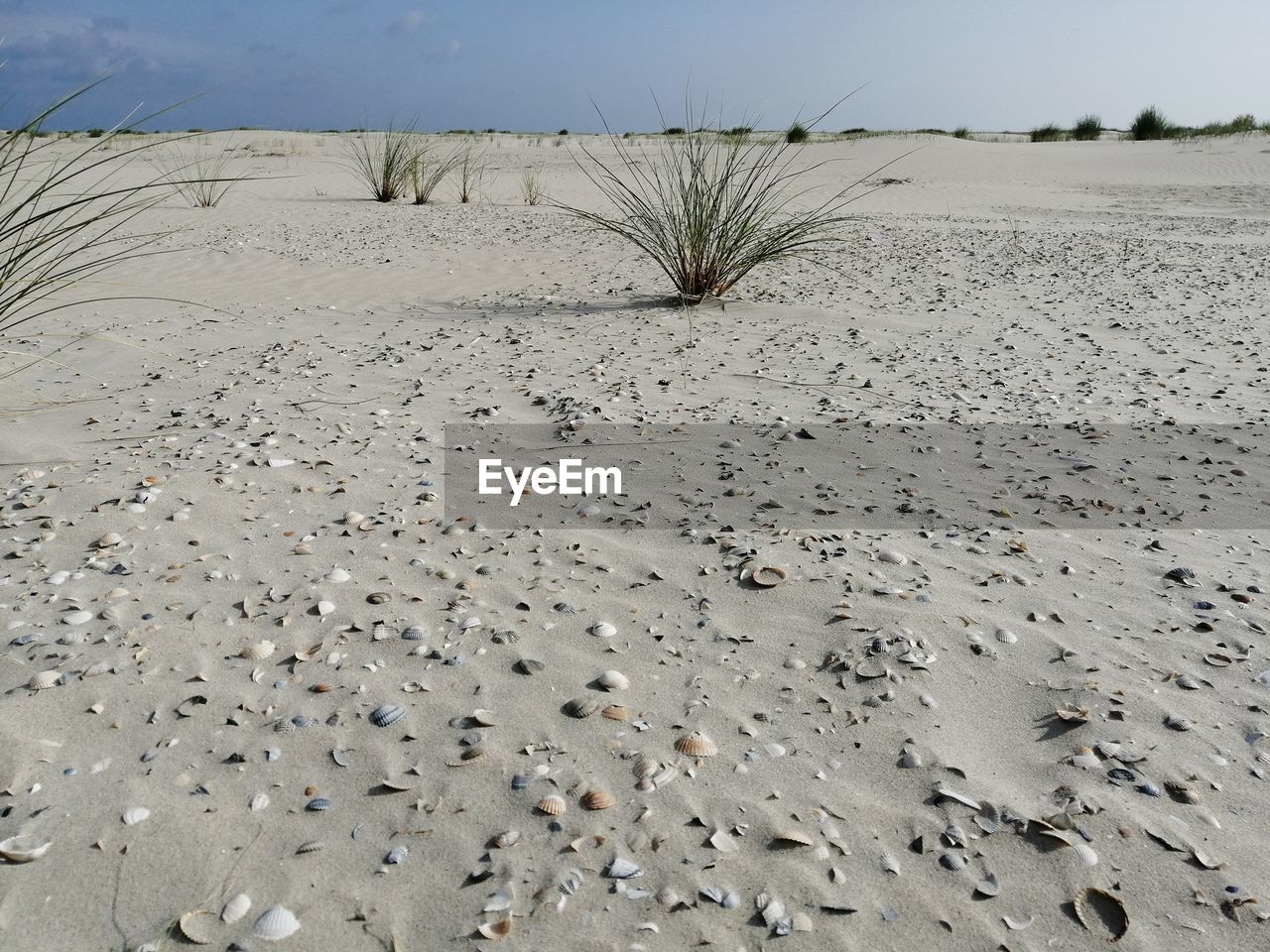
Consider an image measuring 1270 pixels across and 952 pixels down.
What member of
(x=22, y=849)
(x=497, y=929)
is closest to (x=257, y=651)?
(x=22, y=849)

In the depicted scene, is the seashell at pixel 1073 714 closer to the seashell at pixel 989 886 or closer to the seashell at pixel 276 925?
the seashell at pixel 989 886

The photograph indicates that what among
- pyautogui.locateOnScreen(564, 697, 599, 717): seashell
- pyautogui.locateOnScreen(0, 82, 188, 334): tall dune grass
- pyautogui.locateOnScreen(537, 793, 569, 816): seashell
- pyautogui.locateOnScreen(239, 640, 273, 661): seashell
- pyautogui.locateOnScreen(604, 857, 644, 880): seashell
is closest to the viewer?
pyautogui.locateOnScreen(604, 857, 644, 880): seashell

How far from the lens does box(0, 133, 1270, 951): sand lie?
145 centimetres

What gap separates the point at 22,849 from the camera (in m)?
1.51

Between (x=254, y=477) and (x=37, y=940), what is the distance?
5.62ft

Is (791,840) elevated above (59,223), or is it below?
below

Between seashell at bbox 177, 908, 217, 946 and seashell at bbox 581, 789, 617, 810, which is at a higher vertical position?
seashell at bbox 581, 789, 617, 810

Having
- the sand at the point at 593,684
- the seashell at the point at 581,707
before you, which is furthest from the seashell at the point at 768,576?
the seashell at the point at 581,707

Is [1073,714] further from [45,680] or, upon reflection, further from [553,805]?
[45,680]

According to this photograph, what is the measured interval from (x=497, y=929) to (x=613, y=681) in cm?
63

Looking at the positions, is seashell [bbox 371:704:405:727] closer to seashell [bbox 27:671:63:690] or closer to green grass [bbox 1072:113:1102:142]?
seashell [bbox 27:671:63:690]

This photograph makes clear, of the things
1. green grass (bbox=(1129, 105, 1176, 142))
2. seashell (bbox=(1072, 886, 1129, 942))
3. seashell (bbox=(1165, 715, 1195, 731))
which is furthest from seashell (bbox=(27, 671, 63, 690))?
green grass (bbox=(1129, 105, 1176, 142))

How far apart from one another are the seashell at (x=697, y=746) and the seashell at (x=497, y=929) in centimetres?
48

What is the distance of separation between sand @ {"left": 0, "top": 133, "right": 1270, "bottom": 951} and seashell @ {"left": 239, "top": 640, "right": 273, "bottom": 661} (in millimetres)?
29
